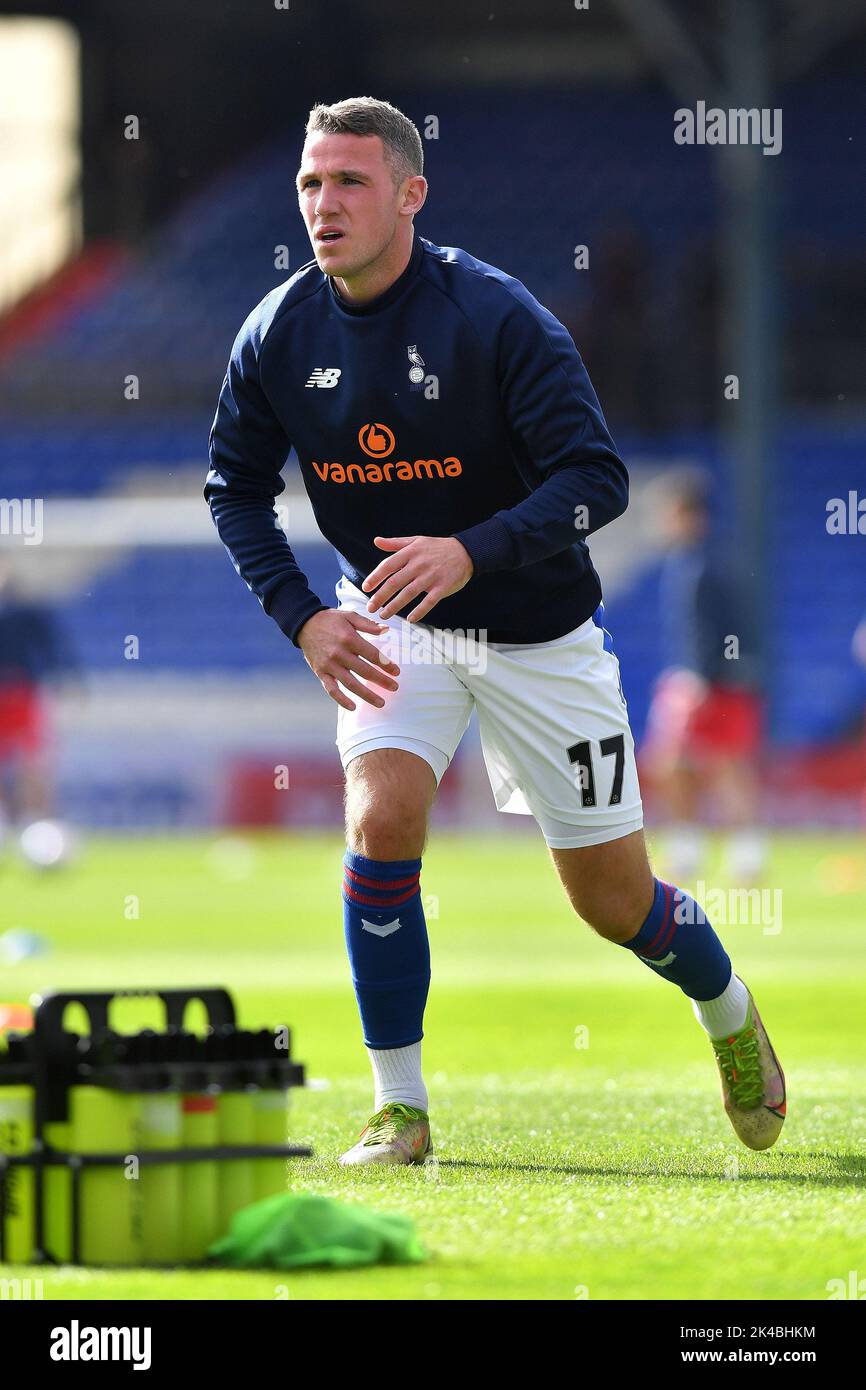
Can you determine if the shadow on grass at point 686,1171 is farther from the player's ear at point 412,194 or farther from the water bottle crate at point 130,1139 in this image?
the player's ear at point 412,194

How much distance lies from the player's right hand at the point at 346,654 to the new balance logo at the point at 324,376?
53 cm

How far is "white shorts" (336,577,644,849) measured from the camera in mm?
5055

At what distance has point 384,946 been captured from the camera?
503 centimetres

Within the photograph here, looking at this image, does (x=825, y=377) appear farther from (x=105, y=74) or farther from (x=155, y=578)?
(x=105, y=74)

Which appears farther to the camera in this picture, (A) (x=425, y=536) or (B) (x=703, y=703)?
(B) (x=703, y=703)

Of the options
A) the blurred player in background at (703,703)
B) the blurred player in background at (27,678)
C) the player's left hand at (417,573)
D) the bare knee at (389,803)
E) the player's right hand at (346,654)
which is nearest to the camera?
the player's left hand at (417,573)

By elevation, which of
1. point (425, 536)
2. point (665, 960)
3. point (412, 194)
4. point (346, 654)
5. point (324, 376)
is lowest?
point (665, 960)

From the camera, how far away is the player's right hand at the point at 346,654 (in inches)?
187

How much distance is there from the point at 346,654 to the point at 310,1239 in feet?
5.08

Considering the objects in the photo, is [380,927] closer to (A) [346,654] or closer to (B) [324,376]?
(A) [346,654]

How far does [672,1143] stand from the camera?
16.9 feet

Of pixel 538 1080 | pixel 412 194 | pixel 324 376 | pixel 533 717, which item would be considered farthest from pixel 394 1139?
pixel 412 194

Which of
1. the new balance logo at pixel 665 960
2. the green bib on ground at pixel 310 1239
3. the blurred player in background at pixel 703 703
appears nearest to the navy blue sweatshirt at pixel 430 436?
the new balance logo at pixel 665 960
